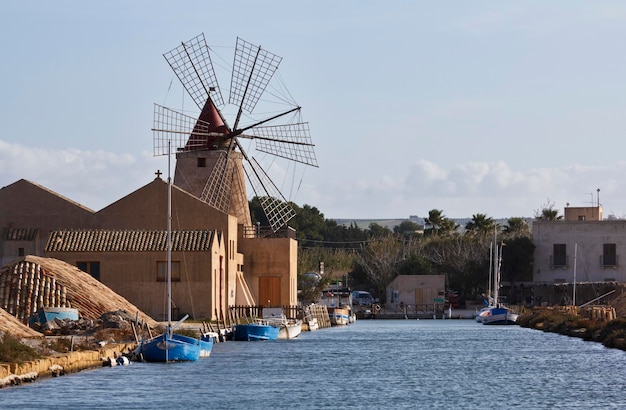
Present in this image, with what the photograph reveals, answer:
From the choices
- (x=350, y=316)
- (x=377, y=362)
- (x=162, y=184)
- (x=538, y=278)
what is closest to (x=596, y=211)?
(x=538, y=278)

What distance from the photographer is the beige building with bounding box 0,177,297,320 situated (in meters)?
63.5

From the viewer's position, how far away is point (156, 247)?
2527 inches

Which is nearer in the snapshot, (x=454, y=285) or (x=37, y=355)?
(x=37, y=355)

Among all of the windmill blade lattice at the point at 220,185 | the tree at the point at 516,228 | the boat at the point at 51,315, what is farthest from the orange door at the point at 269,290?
the tree at the point at 516,228

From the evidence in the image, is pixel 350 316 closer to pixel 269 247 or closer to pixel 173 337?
pixel 269 247

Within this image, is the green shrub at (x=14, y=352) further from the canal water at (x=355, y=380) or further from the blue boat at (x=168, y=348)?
the blue boat at (x=168, y=348)

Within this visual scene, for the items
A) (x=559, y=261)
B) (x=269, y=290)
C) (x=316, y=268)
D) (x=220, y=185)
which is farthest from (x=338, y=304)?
(x=220, y=185)

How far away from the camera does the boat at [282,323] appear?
6612cm

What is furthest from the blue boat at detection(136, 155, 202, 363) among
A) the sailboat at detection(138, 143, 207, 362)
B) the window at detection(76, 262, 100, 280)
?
the window at detection(76, 262, 100, 280)

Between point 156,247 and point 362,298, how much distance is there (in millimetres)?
51043

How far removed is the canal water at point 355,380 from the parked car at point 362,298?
5023 cm

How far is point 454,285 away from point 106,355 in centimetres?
6705

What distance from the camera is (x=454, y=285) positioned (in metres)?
109

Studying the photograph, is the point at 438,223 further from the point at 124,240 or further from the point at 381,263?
the point at 124,240
